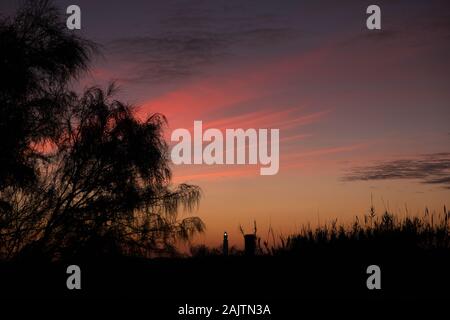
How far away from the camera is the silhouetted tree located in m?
10.8

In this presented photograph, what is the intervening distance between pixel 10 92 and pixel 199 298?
485 centimetres

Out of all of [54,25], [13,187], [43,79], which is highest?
[54,25]

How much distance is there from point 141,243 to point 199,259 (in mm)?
2250

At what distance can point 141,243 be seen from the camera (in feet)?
40.6

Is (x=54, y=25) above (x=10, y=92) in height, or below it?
above

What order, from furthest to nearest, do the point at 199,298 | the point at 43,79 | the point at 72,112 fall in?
the point at 72,112 → the point at 43,79 → the point at 199,298

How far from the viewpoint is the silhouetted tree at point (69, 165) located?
10758 mm

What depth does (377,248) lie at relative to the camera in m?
10.0

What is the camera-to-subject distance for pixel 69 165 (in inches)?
471

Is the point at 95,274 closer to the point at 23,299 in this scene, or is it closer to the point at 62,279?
the point at 62,279
